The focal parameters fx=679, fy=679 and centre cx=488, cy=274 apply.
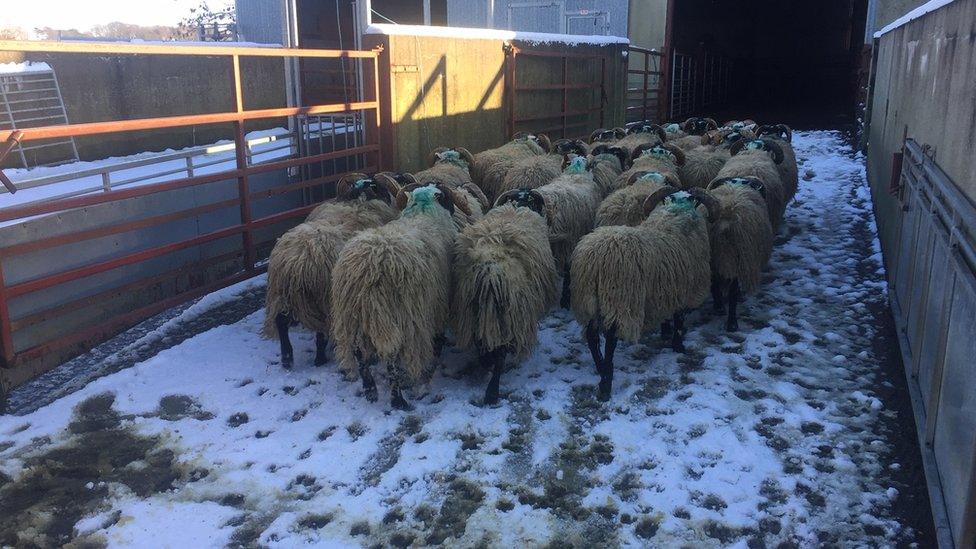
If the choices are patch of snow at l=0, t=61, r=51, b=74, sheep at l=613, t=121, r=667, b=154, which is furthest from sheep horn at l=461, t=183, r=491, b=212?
patch of snow at l=0, t=61, r=51, b=74

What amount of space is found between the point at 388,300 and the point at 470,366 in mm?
1240

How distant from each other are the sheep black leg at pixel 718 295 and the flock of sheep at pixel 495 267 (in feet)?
0.04

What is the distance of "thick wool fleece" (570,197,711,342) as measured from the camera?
500 cm

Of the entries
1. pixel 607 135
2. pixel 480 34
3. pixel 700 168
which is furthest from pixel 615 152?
pixel 480 34

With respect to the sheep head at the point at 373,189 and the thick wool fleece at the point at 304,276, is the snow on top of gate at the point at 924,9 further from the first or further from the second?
the thick wool fleece at the point at 304,276

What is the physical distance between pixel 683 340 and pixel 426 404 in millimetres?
2496

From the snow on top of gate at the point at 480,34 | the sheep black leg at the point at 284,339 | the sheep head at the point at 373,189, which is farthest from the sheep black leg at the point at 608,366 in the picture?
the snow on top of gate at the point at 480,34

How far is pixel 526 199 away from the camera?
6.20 meters

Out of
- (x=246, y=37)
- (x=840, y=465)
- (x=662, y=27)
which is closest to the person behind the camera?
(x=840, y=465)

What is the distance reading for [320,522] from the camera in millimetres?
3643

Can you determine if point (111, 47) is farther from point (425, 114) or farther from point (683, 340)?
point (683, 340)

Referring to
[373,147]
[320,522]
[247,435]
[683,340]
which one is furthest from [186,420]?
[373,147]

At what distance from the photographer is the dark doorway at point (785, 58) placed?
89.5ft

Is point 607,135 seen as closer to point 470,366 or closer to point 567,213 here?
point 567,213
